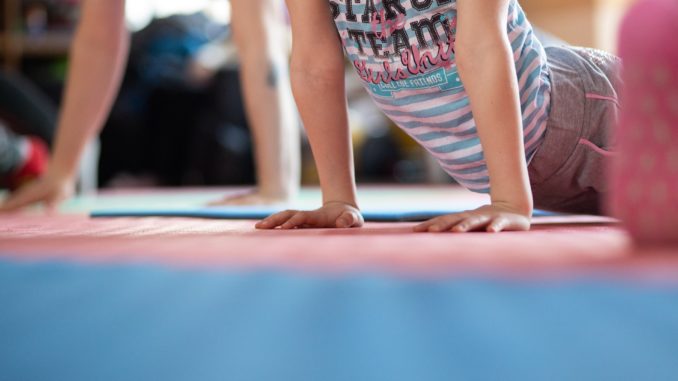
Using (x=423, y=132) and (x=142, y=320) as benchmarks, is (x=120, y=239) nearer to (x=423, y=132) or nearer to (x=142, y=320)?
(x=142, y=320)

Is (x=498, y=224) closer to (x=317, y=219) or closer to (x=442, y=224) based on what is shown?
(x=442, y=224)

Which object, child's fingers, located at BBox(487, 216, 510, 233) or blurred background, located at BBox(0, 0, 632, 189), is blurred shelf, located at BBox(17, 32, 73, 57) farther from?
child's fingers, located at BBox(487, 216, 510, 233)

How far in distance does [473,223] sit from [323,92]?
0.25 metres

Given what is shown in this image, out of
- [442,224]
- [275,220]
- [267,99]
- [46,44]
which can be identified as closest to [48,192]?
[267,99]

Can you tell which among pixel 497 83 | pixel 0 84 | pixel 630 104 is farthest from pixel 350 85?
pixel 630 104

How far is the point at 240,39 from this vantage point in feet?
4.20

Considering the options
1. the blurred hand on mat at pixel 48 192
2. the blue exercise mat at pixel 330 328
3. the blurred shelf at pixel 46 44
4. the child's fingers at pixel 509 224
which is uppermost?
the blurred shelf at pixel 46 44

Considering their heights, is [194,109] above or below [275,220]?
above

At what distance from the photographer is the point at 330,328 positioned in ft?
1.12

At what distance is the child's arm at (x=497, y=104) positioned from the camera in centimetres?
63

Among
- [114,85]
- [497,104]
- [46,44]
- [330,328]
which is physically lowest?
[330,328]

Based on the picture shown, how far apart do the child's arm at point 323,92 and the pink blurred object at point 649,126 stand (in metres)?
0.38

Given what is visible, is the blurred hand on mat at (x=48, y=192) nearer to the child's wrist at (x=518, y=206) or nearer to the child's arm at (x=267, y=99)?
the child's arm at (x=267, y=99)

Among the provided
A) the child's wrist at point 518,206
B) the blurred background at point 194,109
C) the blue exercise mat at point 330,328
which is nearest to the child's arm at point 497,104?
the child's wrist at point 518,206
